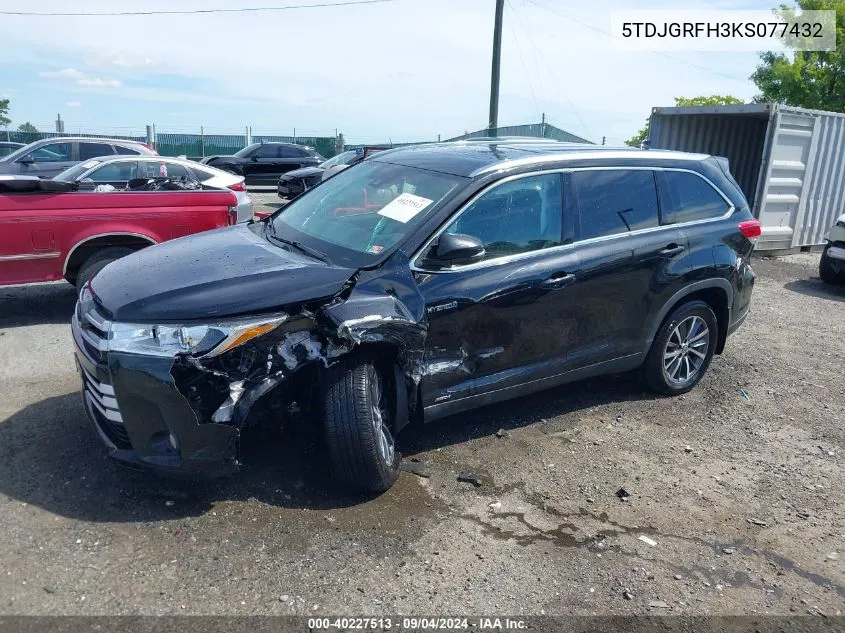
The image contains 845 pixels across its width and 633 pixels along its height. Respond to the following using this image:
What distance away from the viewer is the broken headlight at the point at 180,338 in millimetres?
3314

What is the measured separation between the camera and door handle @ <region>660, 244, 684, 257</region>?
491cm

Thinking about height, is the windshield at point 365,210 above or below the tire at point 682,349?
above

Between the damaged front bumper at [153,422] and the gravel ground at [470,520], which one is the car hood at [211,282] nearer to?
the damaged front bumper at [153,422]

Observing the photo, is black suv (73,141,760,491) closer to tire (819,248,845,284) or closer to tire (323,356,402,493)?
tire (323,356,402,493)

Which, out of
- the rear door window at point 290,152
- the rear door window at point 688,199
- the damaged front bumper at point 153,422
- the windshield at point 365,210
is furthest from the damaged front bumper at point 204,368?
the rear door window at point 290,152

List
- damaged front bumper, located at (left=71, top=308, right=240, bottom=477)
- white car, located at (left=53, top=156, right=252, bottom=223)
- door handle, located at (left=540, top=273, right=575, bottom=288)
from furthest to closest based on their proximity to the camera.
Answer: white car, located at (left=53, top=156, right=252, bottom=223), door handle, located at (left=540, top=273, right=575, bottom=288), damaged front bumper, located at (left=71, top=308, right=240, bottom=477)

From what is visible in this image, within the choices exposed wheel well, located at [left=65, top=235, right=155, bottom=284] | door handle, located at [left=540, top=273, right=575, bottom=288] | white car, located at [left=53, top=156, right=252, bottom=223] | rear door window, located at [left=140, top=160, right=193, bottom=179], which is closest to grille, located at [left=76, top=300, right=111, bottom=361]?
door handle, located at [left=540, top=273, right=575, bottom=288]

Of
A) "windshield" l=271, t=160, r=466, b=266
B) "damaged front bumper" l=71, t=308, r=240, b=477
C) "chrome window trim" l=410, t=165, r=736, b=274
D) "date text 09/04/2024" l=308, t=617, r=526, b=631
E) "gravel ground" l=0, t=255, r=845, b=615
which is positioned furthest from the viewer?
"windshield" l=271, t=160, r=466, b=266

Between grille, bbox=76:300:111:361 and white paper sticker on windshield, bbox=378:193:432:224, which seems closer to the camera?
grille, bbox=76:300:111:361

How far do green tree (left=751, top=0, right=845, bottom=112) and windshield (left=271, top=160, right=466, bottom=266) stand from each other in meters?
24.8

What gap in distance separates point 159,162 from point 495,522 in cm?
904

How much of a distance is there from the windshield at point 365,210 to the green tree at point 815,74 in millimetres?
24771

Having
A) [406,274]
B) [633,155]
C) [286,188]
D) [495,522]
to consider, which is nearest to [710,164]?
[633,155]

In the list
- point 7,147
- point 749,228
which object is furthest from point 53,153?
point 749,228
